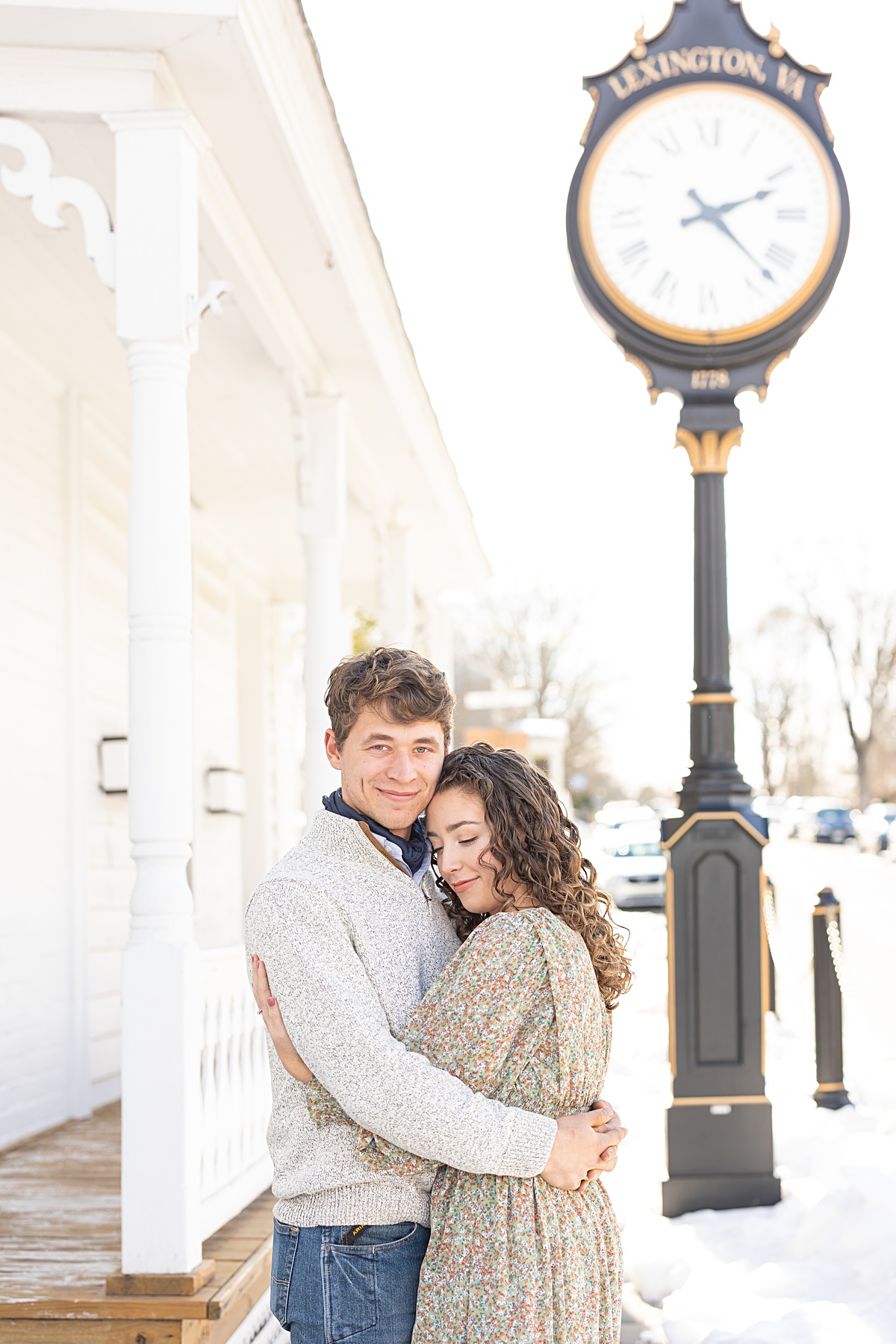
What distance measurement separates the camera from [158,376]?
3.84 metres

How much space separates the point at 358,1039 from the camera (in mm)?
1984

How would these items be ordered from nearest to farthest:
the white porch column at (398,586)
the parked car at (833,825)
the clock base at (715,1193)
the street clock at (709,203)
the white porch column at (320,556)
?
1. the clock base at (715,1193)
2. the street clock at (709,203)
3. the white porch column at (320,556)
4. the white porch column at (398,586)
5. the parked car at (833,825)

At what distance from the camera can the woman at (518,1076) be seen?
202 cm

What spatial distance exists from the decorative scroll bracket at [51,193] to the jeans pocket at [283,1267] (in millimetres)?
2644

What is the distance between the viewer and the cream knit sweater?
196 centimetres

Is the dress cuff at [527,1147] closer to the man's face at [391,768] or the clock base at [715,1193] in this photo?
the man's face at [391,768]

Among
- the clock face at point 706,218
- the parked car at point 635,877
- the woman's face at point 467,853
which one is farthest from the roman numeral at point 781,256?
the parked car at point 635,877

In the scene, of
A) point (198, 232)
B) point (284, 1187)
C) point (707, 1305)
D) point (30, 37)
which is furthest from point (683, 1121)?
point (30, 37)

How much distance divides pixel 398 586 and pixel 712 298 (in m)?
4.46

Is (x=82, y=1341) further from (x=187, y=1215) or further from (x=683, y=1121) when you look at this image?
(x=683, y=1121)

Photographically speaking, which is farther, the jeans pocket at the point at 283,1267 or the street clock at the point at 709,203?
the street clock at the point at 709,203

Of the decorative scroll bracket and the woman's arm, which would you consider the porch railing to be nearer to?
the woman's arm

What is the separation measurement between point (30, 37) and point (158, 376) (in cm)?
96

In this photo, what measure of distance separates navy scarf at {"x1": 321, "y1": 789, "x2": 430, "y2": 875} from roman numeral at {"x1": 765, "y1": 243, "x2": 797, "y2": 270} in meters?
3.65
